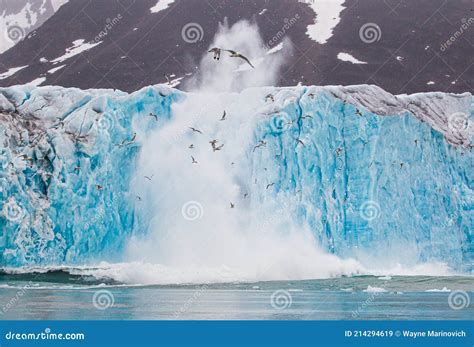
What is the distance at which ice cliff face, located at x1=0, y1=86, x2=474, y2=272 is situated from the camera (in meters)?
23.0

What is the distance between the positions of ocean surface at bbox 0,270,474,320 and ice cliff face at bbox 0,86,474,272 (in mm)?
1398

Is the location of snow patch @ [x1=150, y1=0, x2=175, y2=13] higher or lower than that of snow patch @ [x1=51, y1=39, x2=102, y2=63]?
higher

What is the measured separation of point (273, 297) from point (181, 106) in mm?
9096

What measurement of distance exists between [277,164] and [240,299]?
7.26 m

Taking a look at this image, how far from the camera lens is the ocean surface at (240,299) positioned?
587 inches

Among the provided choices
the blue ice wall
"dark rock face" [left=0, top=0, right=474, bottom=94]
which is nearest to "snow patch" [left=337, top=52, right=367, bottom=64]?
"dark rock face" [left=0, top=0, right=474, bottom=94]

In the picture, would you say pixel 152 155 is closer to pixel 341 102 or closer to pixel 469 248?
pixel 341 102

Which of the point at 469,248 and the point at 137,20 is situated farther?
the point at 137,20

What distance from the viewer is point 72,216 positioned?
22.7 metres

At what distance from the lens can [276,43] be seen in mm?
62438

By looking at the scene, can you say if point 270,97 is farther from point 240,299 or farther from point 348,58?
point 348,58

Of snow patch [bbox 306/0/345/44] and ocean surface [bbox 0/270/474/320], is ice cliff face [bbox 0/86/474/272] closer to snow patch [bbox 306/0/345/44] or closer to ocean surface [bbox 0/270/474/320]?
ocean surface [bbox 0/270/474/320]

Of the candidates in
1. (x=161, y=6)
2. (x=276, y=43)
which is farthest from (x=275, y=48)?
(x=161, y=6)
